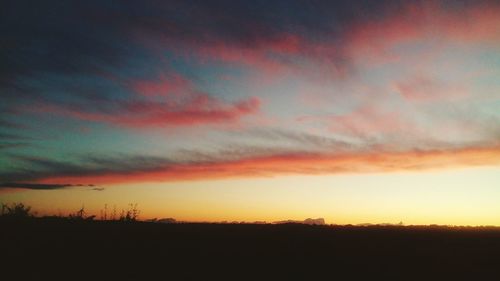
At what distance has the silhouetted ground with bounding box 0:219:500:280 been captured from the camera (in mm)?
12080

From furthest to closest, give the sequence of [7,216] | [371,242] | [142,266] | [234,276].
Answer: [7,216], [371,242], [142,266], [234,276]

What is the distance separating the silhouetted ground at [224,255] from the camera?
39.6 ft

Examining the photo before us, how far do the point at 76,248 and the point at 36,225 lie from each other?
18.2ft

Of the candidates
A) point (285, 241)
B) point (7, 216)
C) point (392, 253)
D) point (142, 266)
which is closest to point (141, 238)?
point (142, 266)

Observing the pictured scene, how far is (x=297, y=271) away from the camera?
12508mm

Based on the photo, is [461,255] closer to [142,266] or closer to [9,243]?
[142,266]

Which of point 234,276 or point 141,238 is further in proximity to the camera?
point 141,238

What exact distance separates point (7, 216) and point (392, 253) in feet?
62.8

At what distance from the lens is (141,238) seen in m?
16.7

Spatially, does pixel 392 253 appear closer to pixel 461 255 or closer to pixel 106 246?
pixel 461 255

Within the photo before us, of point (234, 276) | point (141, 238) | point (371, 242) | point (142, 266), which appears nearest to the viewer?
point (234, 276)

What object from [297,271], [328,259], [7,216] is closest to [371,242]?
[328,259]

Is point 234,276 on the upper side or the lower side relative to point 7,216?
lower

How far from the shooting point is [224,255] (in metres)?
14.4
